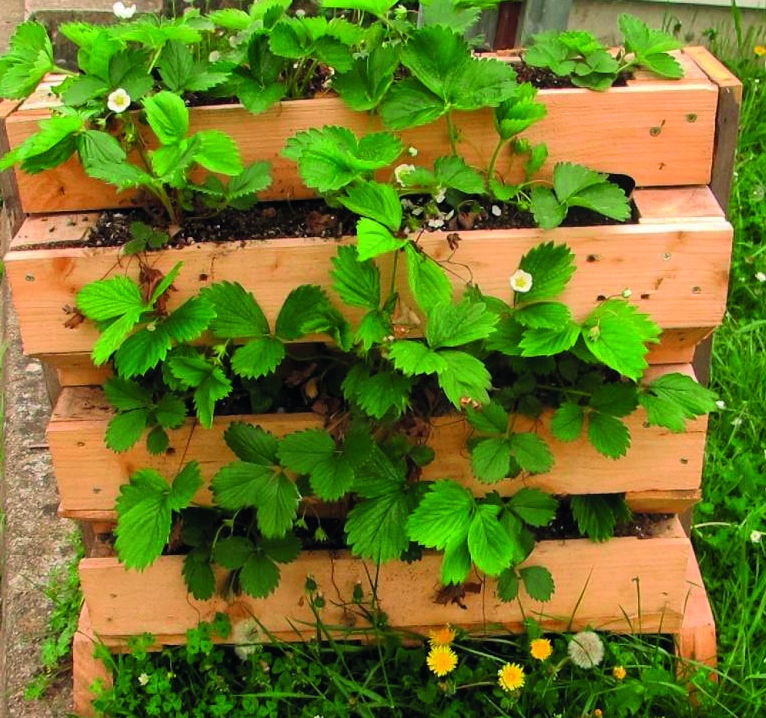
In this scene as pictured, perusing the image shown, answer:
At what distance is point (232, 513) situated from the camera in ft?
5.98

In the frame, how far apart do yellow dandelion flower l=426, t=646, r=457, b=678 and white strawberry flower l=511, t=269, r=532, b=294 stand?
2.34 feet

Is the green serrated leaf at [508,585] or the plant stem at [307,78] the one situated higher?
the plant stem at [307,78]

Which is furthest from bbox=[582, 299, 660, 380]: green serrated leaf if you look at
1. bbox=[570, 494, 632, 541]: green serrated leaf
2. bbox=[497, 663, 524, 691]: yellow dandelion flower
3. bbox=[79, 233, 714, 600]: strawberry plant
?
bbox=[497, 663, 524, 691]: yellow dandelion flower

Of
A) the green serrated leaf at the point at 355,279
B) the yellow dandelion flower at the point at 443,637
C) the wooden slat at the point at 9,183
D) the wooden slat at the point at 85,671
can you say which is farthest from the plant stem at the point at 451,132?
the wooden slat at the point at 85,671

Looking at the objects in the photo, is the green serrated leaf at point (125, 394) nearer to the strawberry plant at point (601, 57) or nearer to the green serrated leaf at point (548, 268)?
the green serrated leaf at point (548, 268)

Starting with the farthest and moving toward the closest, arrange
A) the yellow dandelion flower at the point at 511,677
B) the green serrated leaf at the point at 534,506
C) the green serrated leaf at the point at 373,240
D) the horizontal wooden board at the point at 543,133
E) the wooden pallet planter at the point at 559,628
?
1. the wooden pallet planter at the point at 559,628
2. the yellow dandelion flower at the point at 511,677
3. the green serrated leaf at the point at 534,506
4. the horizontal wooden board at the point at 543,133
5. the green serrated leaf at the point at 373,240

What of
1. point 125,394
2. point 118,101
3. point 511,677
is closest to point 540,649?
point 511,677

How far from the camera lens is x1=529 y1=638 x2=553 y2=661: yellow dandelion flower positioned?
1835mm

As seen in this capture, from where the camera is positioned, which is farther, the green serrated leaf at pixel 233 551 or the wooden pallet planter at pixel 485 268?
the green serrated leaf at pixel 233 551

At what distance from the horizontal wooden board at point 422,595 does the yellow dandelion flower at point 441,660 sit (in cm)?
8

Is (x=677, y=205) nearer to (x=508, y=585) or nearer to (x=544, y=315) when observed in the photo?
(x=544, y=315)

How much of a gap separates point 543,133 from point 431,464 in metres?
0.59

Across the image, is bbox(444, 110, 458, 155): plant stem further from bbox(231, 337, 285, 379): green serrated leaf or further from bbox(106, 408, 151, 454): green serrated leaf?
bbox(106, 408, 151, 454): green serrated leaf

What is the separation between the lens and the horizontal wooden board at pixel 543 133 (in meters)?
1.59
